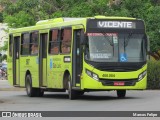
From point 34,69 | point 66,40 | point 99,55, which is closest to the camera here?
point 99,55

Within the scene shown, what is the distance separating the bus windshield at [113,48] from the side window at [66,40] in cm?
139

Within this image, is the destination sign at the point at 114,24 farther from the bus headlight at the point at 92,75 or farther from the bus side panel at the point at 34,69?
the bus side panel at the point at 34,69

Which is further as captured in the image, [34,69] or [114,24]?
[34,69]

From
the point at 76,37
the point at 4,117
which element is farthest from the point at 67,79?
the point at 4,117

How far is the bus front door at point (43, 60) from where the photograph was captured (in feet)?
92.4

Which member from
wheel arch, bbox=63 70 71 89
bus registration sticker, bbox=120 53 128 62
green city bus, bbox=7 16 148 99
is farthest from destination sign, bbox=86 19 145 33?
wheel arch, bbox=63 70 71 89

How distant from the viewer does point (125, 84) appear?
2461 centimetres

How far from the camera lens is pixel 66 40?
26.0m

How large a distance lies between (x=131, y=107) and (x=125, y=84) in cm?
425

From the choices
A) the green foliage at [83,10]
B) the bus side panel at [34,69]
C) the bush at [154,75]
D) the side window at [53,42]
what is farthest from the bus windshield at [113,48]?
the green foliage at [83,10]

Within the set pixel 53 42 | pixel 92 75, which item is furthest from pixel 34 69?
pixel 92 75

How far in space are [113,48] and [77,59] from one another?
1.47 metres

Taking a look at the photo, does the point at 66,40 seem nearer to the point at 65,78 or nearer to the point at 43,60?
the point at 65,78

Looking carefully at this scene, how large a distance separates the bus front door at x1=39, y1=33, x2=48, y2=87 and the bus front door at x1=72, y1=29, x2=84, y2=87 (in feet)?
10.1
